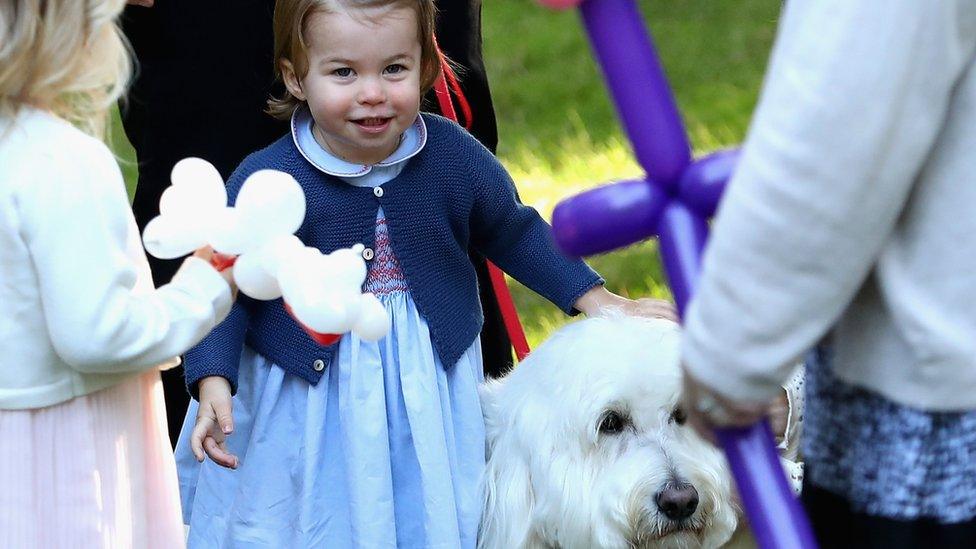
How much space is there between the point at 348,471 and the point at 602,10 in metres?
1.04

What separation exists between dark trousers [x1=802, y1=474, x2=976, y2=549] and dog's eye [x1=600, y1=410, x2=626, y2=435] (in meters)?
0.73

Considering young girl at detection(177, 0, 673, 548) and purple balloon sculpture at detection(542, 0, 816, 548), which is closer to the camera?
purple balloon sculpture at detection(542, 0, 816, 548)

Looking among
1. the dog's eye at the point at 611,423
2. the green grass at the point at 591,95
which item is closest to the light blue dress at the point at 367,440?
the dog's eye at the point at 611,423

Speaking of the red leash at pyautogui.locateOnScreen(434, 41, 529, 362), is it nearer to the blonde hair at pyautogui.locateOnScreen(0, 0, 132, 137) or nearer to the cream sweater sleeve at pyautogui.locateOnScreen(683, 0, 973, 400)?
the blonde hair at pyautogui.locateOnScreen(0, 0, 132, 137)

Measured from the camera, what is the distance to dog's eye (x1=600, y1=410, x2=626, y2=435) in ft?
7.78

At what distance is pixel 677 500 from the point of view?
2277mm

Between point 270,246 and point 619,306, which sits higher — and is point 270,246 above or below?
above

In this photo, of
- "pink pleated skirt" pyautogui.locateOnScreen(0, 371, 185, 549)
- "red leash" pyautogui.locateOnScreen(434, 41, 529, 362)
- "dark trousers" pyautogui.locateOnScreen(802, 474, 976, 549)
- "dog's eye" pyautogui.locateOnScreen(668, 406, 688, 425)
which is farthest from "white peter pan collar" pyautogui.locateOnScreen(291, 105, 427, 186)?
"dark trousers" pyautogui.locateOnScreen(802, 474, 976, 549)

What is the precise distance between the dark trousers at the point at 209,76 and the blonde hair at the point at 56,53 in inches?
26.8

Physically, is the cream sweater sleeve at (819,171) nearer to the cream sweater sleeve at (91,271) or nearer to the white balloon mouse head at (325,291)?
the white balloon mouse head at (325,291)

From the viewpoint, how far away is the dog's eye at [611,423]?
2371mm

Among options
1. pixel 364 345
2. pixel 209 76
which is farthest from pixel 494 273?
pixel 209 76

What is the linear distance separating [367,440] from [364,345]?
16cm

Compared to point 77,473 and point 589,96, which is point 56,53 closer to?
point 77,473
